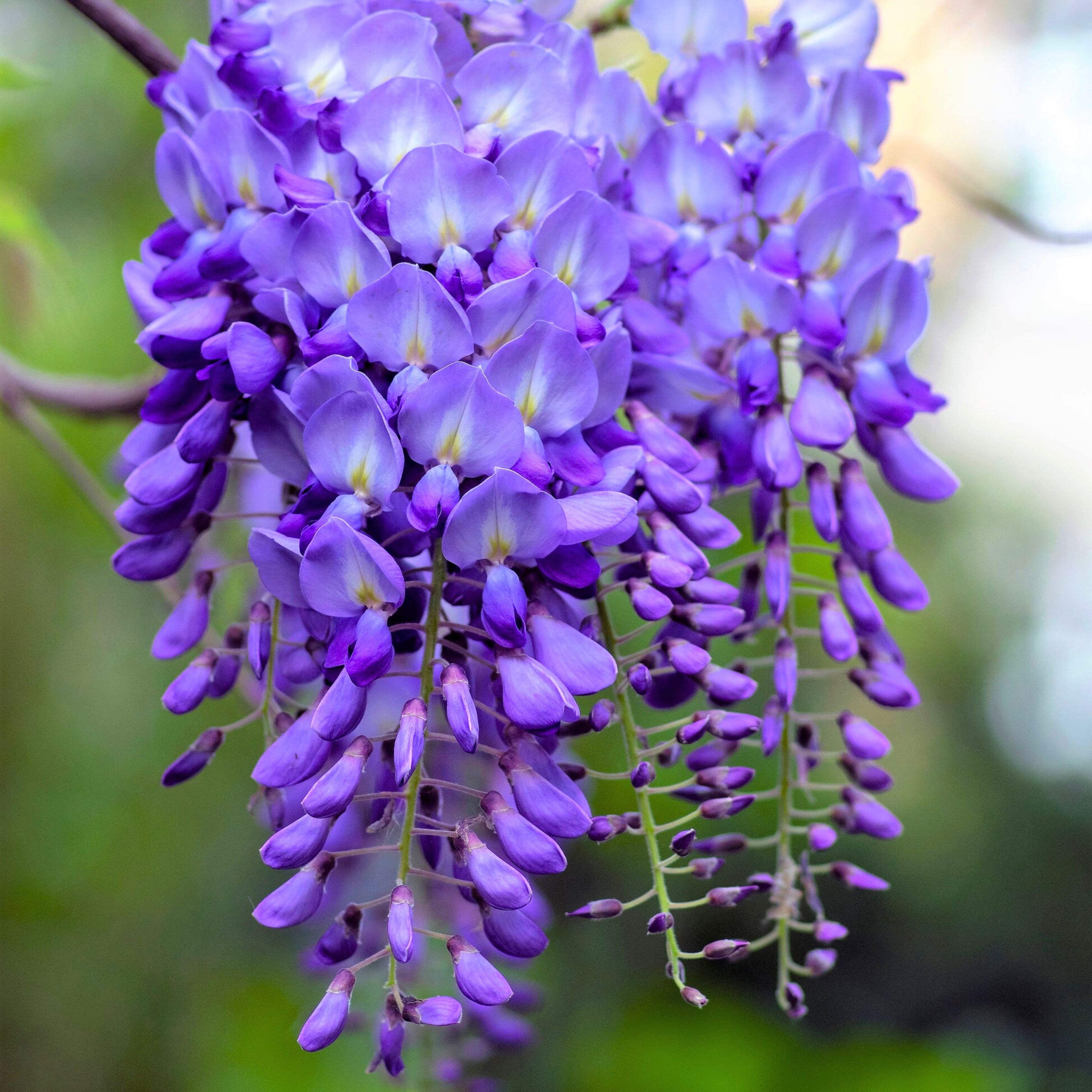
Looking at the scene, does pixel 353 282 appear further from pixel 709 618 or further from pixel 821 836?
pixel 821 836

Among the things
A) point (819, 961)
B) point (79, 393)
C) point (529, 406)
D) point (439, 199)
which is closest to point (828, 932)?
point (819, 961)

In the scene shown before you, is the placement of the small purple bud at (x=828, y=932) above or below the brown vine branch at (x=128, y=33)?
below

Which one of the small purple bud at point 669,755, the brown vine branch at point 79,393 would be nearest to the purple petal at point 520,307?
the small purple bud at point 669,755

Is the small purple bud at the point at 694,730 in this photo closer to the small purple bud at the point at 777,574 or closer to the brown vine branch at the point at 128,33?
the small purple bud at the point at 777,574

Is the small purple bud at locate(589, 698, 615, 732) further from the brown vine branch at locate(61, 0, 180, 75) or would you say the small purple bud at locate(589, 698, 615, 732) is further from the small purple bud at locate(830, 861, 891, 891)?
the brown vine branch at locate(61, 0, 180, 75)

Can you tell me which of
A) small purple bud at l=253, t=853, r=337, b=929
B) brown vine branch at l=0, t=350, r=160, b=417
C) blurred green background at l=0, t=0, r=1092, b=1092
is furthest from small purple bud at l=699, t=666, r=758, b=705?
blurred green background at l=0, t=0, r=1092, b=1092
